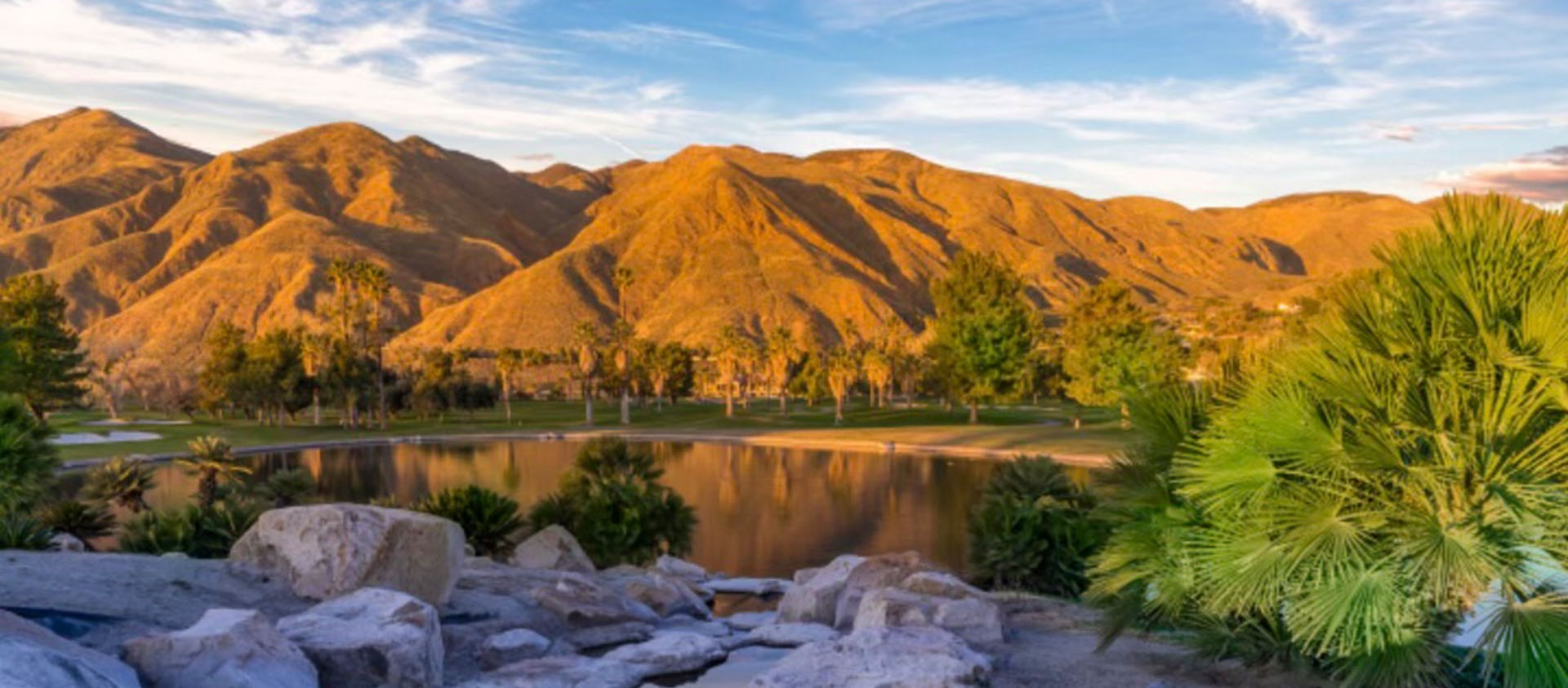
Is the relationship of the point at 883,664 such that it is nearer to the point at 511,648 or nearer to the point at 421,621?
the point at 421,621

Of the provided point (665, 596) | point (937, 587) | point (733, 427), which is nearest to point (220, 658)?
point (937, 587)

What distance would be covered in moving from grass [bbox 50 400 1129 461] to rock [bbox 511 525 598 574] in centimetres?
4127

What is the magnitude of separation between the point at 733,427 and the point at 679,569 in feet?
214

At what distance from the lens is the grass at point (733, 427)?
243ft

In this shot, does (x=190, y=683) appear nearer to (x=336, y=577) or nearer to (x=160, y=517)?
(x=336, y=577)

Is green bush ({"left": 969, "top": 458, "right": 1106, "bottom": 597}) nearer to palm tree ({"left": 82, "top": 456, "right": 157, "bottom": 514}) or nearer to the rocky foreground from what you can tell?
the rocky foreground

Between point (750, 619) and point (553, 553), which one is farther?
point (553, 553)

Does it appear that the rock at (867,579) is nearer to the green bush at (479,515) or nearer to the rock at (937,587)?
the rock at (937,587)

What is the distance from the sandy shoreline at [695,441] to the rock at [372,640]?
180 ft

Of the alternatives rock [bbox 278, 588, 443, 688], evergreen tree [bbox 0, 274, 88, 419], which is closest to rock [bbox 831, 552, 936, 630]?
rock [bbox 278, 588, 443, 688]

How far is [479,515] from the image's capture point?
96.4 ft

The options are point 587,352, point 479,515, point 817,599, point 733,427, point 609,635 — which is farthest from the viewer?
point 587,352

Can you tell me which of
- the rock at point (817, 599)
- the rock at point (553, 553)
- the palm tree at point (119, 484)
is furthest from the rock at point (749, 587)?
the palm tree at point (119, 484)

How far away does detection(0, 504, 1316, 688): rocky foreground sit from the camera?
1255 cm
